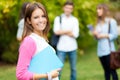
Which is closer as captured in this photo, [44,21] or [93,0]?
[44,21]

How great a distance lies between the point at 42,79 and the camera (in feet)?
12.5

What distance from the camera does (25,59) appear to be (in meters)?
3.69

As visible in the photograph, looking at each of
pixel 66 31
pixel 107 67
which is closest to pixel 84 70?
pixel 107 67

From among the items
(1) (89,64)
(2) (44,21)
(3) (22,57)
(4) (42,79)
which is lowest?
(1) (89,64)

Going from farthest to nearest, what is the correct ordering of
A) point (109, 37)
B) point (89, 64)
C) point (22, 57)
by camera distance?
point (89, 64)
point (109, 37)
point (22, 57)

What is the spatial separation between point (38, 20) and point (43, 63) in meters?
0.40

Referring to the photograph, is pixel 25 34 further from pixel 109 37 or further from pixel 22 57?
pixel 109 37

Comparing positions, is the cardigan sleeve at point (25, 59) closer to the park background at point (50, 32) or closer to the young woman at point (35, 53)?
the young woman at point (35, 53)

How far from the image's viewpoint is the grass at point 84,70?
10571 mm

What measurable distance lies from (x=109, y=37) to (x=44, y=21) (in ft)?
14.9

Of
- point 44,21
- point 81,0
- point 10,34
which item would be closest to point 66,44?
point 44,21

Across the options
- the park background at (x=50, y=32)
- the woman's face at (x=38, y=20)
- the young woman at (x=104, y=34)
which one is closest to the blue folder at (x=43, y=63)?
the woman's face at (x=38, y=20)

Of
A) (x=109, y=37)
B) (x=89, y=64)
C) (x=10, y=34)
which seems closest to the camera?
(x=109, y=37)

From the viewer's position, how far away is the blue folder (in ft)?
12.3
